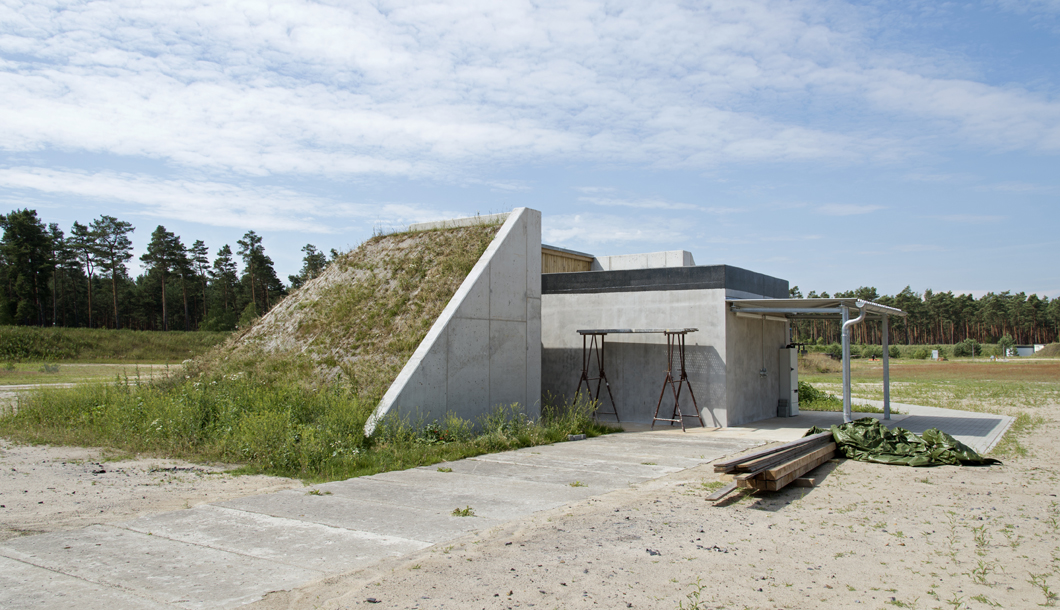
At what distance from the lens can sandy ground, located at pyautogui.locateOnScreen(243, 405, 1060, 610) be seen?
444 cm

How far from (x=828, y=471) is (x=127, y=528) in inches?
335

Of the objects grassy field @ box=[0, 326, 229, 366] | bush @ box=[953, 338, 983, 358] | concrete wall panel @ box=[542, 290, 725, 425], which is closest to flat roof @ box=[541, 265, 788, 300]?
concrete wall panel @ box=[542, 290, 725, 425]

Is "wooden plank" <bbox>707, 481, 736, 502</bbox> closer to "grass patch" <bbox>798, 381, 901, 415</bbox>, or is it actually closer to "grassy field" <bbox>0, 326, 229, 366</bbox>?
"grass patch" <bbox>798, 381, 901, 415</bbox>

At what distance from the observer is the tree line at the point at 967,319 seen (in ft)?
317

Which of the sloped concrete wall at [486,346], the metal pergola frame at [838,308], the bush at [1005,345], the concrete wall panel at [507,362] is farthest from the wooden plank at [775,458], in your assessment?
the bush at [1005,345]

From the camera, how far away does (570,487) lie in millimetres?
8094

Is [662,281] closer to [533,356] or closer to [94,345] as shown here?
[533,356]

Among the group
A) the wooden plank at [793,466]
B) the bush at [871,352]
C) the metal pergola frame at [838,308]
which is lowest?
the bush at [871,352]

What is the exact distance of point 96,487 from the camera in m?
8.07

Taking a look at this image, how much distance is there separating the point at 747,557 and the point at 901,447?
19.8ft

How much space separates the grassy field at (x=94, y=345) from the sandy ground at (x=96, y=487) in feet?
103

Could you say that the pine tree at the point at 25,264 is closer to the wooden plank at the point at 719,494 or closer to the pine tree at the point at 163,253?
the pine tree at the point at 163,253

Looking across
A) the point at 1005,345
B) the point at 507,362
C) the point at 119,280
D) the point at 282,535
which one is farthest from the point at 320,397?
the point at 1005,345

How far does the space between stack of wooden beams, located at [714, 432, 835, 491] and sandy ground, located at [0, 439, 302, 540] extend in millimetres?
5314
